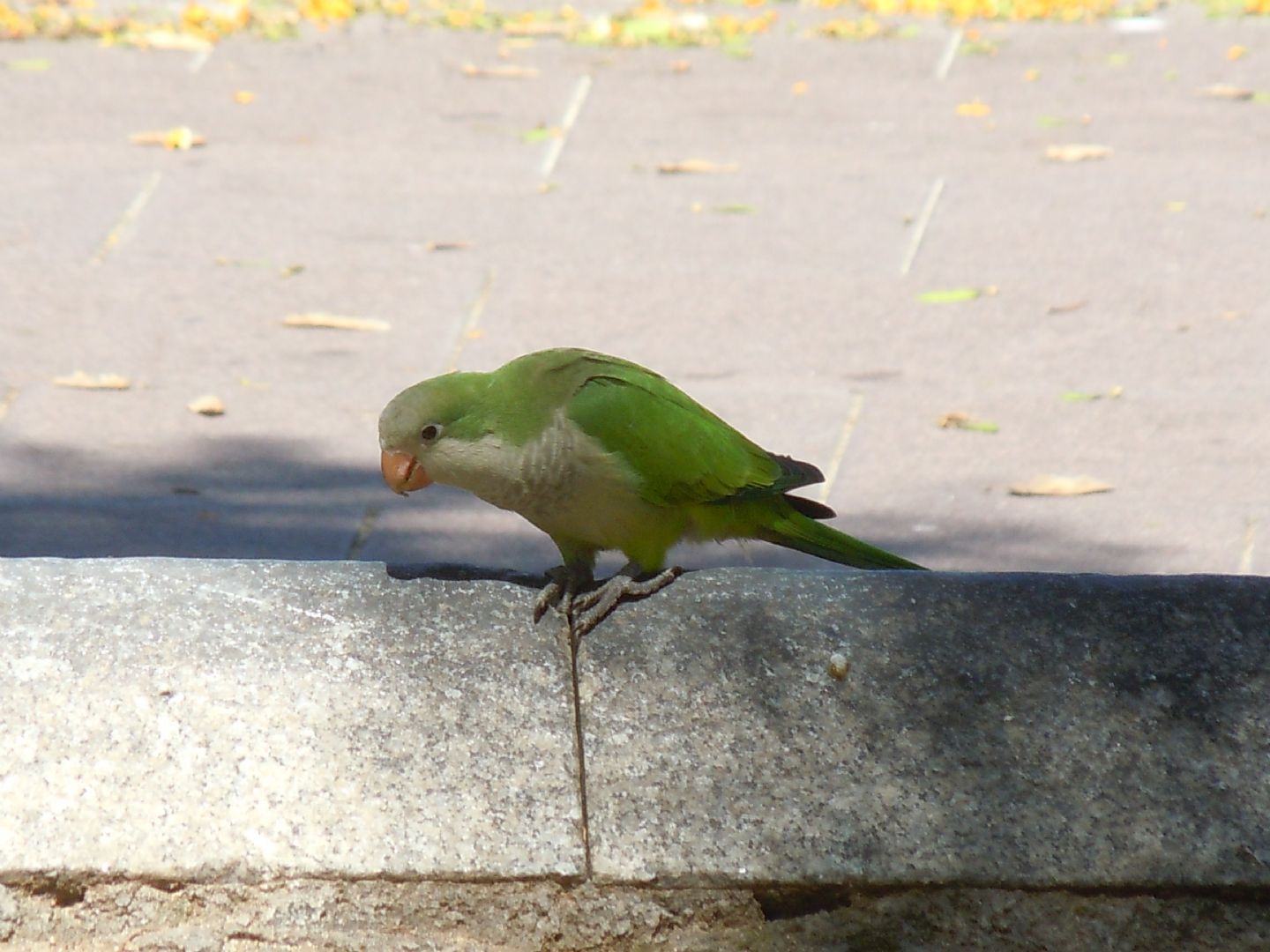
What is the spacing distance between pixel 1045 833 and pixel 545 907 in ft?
2.44

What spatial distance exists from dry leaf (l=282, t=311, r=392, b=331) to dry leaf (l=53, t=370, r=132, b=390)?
0.63 metres

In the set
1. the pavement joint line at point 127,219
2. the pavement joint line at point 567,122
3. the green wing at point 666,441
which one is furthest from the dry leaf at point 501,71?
the green wing at point 666,441

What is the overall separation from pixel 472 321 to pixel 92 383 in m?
1.25

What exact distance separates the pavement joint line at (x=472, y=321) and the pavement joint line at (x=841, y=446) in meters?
1.26

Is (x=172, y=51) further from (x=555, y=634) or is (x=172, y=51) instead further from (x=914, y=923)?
(x=914, y=923)

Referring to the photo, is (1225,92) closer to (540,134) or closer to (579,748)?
(540,134)

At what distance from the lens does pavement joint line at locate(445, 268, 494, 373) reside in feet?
16.2

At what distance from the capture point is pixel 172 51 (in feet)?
24.4

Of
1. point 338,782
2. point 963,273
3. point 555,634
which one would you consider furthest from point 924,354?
point 338,782

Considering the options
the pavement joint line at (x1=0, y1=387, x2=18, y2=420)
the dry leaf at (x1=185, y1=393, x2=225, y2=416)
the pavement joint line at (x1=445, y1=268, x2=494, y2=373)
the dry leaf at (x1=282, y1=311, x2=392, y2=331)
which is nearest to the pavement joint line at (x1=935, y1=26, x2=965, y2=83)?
the pavement joint line at (x1=445, y1=268, x2=494, y2=373)

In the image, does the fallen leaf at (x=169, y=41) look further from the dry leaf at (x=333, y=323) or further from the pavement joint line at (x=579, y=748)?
the pavement joint line at (x=579, y=748)

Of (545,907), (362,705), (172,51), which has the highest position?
(362,705)

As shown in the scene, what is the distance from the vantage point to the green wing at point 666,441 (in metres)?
2.74

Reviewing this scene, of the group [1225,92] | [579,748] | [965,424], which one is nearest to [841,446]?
[965,424]
